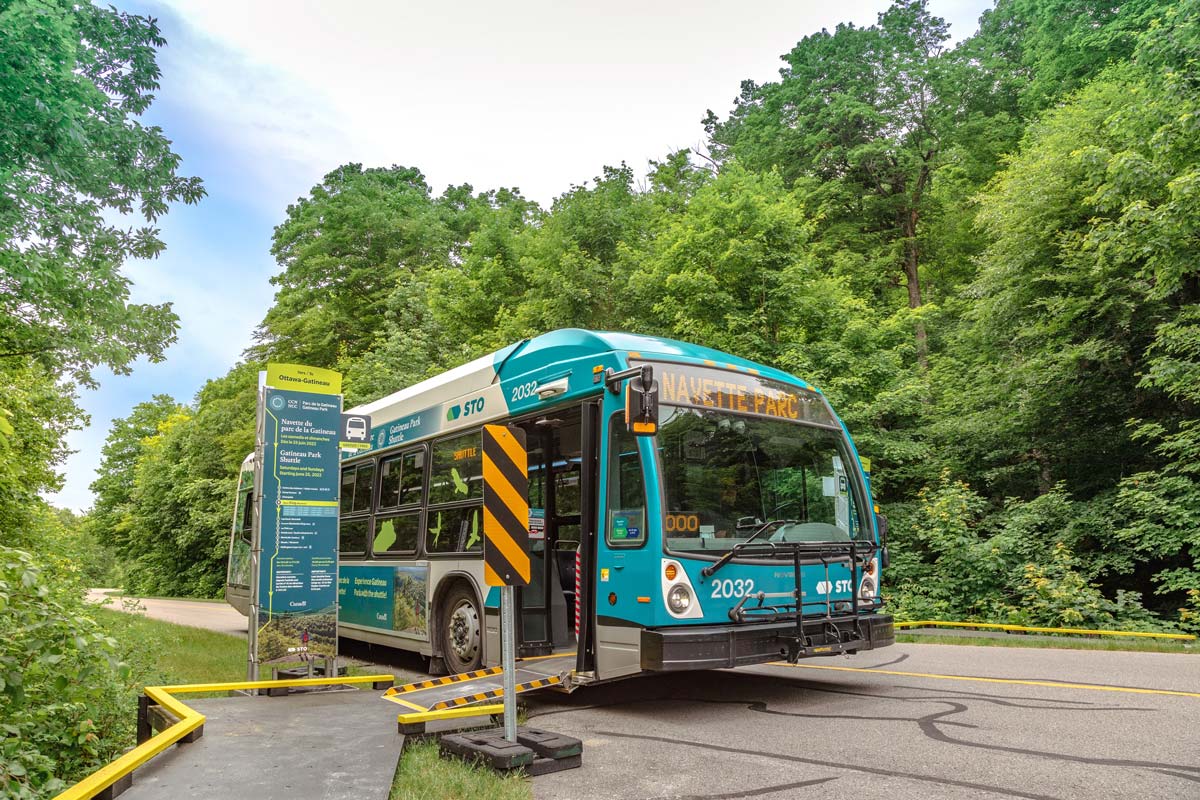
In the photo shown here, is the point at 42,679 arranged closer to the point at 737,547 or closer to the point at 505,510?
the point at 505,510

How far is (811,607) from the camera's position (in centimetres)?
732

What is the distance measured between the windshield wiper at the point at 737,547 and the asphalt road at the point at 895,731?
1201 mm

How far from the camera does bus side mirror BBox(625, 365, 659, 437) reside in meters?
6.55

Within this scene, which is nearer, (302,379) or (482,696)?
(482,696)

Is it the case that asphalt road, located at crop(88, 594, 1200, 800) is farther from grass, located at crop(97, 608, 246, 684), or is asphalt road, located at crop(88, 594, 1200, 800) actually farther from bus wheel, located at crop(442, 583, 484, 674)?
grass, located at crop(97, 608, 246, 684)

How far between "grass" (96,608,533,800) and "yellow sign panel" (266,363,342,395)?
283cm

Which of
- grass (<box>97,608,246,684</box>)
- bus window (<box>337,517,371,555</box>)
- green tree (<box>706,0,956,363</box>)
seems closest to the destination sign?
grass (<box>97,608,246,684</box>)

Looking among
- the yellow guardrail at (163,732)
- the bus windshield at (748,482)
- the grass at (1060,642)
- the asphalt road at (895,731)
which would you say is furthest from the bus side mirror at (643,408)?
the grass at (1060,642)

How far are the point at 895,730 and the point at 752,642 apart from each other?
120cm

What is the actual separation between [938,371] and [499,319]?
43.8 ft

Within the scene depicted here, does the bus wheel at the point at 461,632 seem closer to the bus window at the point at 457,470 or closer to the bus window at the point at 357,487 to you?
the bus window at the point at 457,470

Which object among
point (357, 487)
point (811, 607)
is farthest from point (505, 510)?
point (357, 487)

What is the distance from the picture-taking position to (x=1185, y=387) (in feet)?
45.8

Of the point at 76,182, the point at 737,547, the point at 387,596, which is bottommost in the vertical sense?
the point at 387,596
